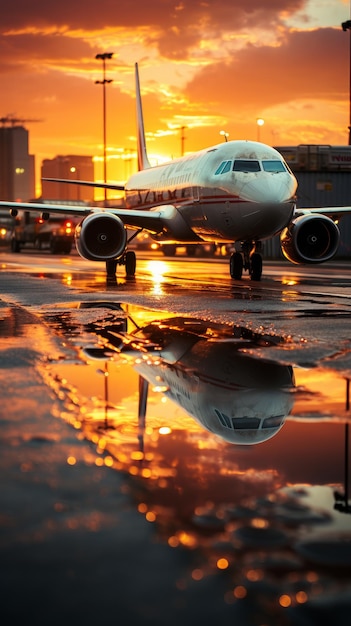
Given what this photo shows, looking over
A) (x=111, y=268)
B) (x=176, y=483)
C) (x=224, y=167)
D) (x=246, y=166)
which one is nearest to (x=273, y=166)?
(x=246, y=166)

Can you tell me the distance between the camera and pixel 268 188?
20.8 m

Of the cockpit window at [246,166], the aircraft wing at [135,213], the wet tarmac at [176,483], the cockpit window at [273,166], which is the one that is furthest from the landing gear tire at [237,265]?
the wet tarmac at [176,483]

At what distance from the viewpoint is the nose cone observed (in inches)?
813

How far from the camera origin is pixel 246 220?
827 inches

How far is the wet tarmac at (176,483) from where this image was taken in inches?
116

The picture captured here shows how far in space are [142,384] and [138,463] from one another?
98.8 inches

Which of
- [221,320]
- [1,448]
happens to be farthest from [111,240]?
[1,448]

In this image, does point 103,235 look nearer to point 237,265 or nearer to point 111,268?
point 111,268

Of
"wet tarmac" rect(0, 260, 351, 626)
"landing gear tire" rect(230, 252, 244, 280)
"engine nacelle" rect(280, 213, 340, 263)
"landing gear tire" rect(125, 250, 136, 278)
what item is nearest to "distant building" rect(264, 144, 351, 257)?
"landing gear tire" rect(125, 250, 136, 278)

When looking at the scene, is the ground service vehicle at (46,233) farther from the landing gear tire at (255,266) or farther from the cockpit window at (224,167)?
the cockpit window at (224,167)

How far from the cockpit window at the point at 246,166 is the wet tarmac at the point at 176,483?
12444mm

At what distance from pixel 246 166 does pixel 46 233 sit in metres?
42.0

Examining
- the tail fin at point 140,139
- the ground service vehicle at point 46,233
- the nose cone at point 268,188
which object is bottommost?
the ground service vehicle at point 46,233

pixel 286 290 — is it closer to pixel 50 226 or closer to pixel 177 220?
pixel 177 220
